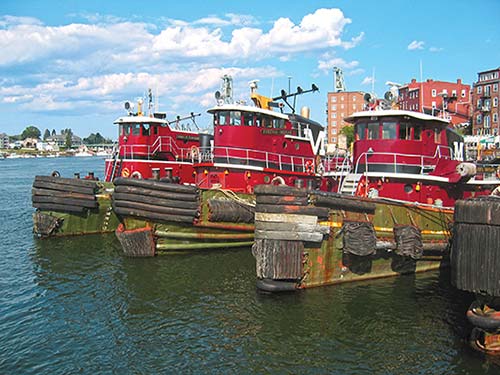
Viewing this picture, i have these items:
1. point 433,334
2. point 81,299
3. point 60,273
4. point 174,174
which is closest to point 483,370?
point 433,334

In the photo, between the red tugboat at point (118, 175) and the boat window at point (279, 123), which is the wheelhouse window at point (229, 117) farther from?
the red tugboat at point (118, 175)

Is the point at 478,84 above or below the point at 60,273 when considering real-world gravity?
above

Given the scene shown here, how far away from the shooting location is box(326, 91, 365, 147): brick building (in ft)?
333

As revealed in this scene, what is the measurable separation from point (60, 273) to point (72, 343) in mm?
5767

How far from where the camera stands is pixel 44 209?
19.4 m

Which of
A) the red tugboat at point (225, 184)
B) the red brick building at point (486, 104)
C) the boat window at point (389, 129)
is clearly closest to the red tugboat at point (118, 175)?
the red tugboat at point (225, 184)

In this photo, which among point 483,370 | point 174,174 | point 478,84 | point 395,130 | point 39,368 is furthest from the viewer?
point 478,84

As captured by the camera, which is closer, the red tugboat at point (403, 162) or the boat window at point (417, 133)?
the red tugboat at point (403, 162)

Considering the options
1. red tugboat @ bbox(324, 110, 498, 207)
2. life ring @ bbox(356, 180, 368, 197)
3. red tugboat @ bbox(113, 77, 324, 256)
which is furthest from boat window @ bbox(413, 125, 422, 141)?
red tugboat @ bbox(113, 77, 324, 256)

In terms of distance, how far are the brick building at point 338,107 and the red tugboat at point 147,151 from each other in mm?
80560

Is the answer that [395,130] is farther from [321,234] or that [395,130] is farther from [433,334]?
[433,334]

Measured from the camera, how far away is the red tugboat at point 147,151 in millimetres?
21698

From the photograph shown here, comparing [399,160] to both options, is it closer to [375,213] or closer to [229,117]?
[375,213]

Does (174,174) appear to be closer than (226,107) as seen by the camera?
No
